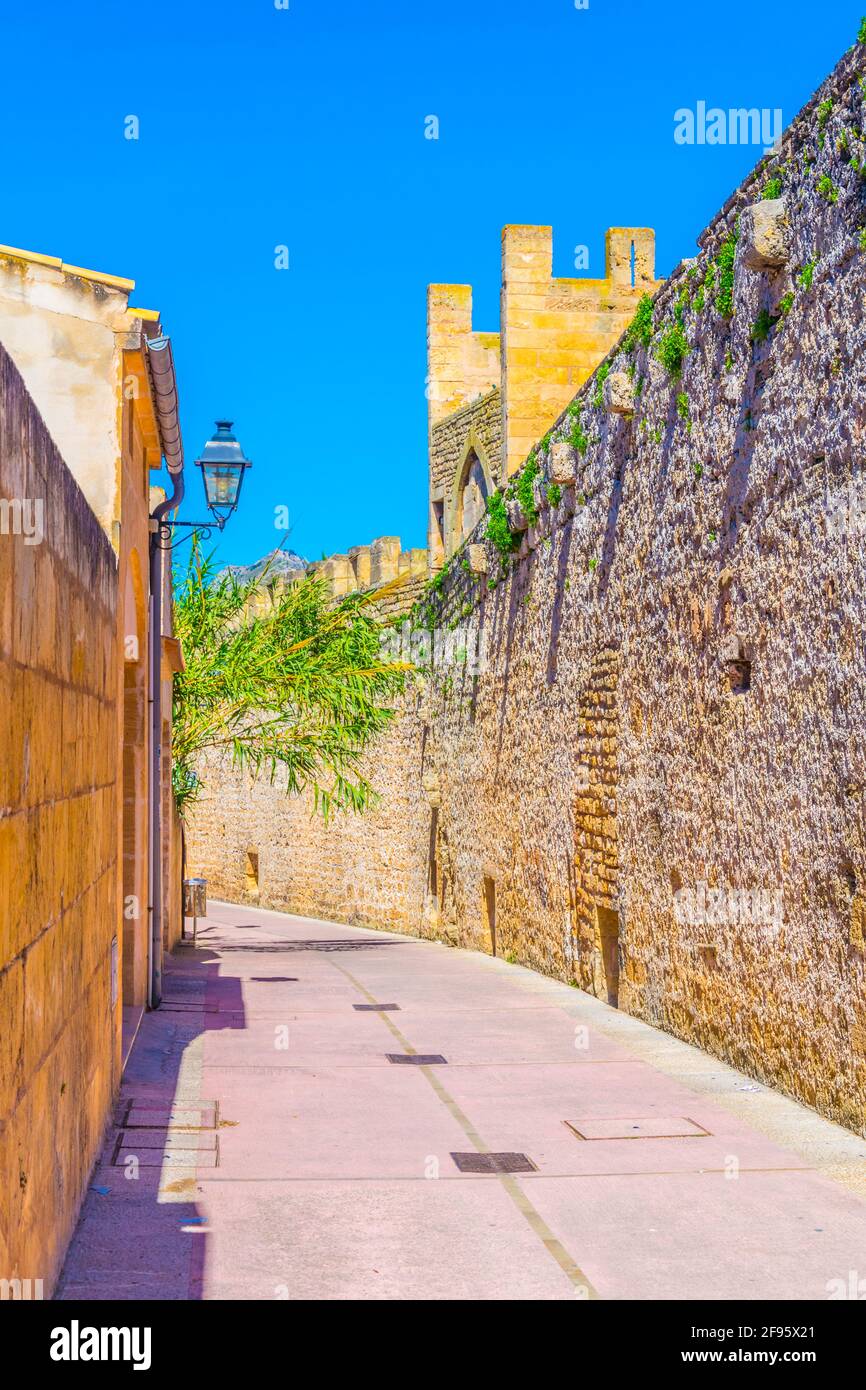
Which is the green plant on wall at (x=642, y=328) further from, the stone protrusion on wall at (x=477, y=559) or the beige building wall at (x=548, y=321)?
the beige building wall at (x=548, y=321)

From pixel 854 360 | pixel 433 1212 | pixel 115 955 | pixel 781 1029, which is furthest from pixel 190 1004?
pixel 854 360

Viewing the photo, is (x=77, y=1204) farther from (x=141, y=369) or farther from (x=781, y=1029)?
(x=141, y=369)

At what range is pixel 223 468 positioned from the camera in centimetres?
1129

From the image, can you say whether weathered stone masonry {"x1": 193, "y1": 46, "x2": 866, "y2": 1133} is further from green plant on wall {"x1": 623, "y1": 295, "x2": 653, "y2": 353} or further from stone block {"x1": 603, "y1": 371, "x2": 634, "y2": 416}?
green plant on wall {"x1": 623, "y1": 295, "x2": 653, "y2": 353}

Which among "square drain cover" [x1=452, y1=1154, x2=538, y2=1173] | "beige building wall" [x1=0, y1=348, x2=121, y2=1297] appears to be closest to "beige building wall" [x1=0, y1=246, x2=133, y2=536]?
"beige building wall" [x1=0, y1=348, x2=121, y2=1297]

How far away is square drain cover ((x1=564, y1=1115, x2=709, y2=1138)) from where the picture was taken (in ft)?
20.2

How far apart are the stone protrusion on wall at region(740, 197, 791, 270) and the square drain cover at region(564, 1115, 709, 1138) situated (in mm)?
3907

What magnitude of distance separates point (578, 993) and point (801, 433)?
18.2 ft

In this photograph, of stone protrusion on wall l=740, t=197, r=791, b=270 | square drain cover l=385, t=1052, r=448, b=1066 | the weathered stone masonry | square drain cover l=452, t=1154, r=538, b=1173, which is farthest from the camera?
square drain cover l=385, t=1052, r=448, b=1066

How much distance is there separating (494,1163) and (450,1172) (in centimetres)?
23

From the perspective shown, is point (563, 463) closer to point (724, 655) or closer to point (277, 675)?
point (724, 655)

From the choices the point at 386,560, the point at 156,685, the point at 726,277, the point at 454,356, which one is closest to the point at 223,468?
the point at 156,685

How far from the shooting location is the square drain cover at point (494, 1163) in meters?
5.55

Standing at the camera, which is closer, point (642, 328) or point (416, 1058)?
point (416, 1058)
